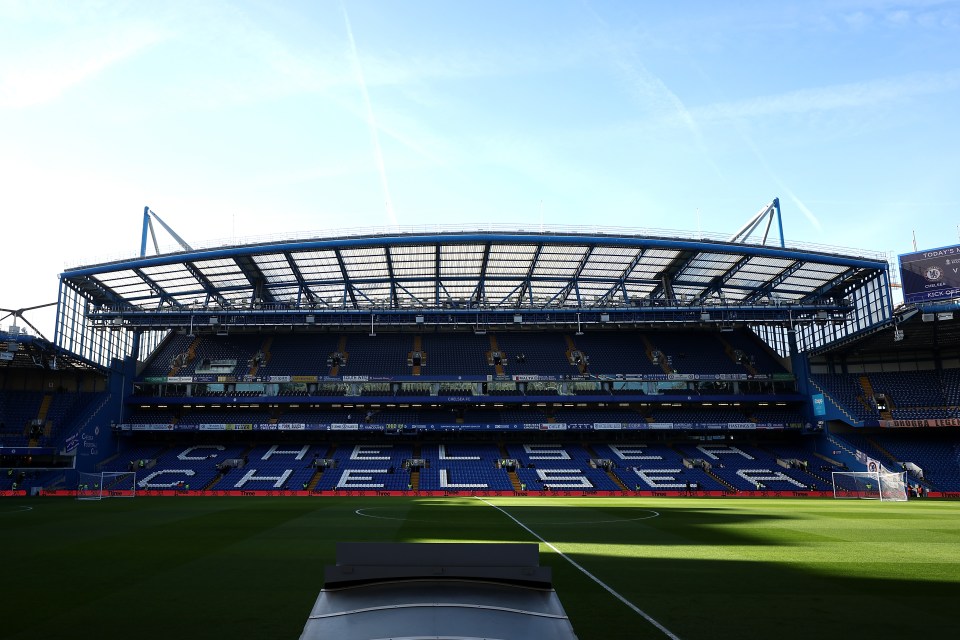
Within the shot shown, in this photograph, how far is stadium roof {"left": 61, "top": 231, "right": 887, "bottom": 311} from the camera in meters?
55.5

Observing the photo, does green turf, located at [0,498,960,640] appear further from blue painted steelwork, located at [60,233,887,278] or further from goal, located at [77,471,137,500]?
blue painted steelwork, located at [60,233,887,278]

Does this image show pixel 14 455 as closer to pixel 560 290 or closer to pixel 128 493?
pixel 128 493

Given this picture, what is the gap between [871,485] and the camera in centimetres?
4991

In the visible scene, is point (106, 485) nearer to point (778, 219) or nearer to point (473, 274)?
point (473, 274)

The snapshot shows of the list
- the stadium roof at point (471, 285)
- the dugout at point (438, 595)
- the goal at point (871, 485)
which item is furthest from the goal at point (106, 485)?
the goal at point (871, 485)

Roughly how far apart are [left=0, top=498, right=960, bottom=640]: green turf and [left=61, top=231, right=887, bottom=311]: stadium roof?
3064cm

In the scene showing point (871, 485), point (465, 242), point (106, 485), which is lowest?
point (871, 485)

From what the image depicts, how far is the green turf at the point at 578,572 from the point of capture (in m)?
9.91

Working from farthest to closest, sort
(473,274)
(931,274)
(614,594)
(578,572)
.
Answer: (473,274) → (931,274) → (578,572) → (614,594)

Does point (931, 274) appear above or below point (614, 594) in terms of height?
above

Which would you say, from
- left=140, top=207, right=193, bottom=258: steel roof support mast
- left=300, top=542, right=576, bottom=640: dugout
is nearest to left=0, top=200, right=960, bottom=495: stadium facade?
left=140, top=207, right=193, bottom=258: steel roof support mast

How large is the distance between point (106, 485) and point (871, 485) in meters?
61.6

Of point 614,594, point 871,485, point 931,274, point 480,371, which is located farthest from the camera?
point 480,371

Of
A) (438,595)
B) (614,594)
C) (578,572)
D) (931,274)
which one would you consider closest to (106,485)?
(578,572)
